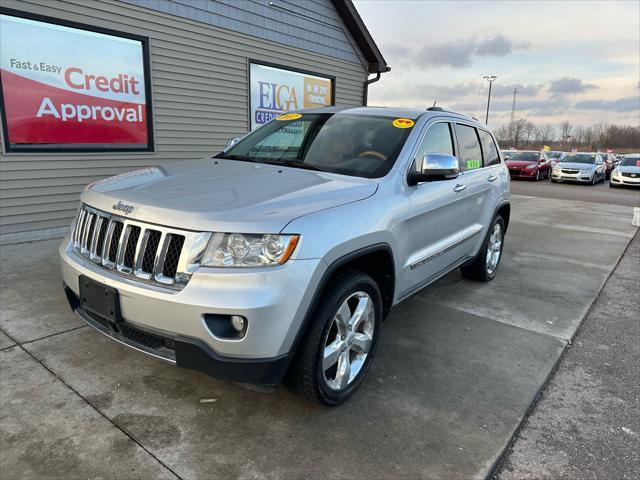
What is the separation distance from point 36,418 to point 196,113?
257 inches

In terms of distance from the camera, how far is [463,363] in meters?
3.45

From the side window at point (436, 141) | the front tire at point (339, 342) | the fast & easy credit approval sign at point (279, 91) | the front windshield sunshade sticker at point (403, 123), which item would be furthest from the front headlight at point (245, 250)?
the fast & easy credit approval sign at point (279, 91)

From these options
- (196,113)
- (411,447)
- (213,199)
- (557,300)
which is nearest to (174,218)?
(213,199)

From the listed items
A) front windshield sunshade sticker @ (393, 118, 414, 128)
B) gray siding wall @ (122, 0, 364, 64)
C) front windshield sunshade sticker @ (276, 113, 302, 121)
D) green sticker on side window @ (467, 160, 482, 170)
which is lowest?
green sticker on side window @ (467, 160, 482, 170)

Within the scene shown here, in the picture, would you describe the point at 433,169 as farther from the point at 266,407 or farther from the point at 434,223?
the point at 266,407

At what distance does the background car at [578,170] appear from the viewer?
22.0m

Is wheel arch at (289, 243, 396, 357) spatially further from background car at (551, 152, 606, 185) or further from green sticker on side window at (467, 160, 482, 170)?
background car at (551, 152, 606, 185)

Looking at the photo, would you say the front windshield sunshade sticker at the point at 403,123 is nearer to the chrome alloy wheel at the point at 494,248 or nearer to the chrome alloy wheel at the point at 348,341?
the chrome alloy wheel at the point at 348,341

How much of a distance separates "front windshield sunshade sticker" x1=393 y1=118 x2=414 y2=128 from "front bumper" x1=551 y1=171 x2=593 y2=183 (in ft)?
70.6

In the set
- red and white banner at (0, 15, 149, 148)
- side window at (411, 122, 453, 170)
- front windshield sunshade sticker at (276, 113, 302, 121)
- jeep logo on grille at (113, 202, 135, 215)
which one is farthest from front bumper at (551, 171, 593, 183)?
jeep logo on grille at (113, 202, 135, 215)

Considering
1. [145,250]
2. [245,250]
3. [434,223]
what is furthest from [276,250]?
[434,223]

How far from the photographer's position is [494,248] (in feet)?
18.0

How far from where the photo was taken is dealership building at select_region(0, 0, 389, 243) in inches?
242

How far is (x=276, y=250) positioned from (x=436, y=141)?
207cm
